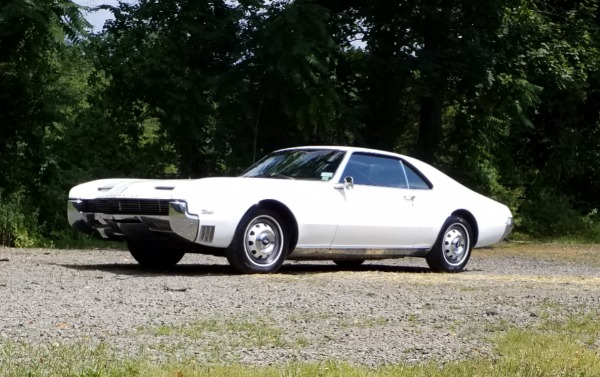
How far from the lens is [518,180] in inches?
995

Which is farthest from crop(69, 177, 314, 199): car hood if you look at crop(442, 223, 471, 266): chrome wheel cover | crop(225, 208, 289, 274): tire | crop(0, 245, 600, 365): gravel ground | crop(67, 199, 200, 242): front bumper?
crop(442, 223, 471, 266): chrome wheel cover

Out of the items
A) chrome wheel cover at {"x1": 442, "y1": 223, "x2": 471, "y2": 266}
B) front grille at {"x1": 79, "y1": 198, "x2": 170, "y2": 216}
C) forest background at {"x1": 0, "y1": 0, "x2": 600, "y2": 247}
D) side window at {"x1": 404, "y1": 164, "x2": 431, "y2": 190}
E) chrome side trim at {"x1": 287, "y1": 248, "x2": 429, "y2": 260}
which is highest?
forest background at {"x1": 0, "y1": 0, "x2": 600, "y2": 247}

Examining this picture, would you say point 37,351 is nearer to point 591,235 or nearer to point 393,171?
point 393,171

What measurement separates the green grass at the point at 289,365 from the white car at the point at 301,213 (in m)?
3.74

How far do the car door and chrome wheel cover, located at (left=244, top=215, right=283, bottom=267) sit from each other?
886mm

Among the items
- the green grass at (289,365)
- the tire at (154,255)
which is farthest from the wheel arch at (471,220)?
the green grass at (289,365)

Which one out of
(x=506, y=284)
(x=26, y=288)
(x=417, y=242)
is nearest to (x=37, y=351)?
(x=26, y=288)

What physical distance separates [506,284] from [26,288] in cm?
479

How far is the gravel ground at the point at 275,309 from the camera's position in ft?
23.2

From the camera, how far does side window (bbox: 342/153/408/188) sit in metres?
12.8

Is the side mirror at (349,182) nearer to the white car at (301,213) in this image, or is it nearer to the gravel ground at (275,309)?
Result: the white car at (301,213)

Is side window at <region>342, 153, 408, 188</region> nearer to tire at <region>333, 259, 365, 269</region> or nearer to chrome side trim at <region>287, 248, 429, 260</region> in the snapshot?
chrome side trim at <region>287, 248, 429, 260</region>

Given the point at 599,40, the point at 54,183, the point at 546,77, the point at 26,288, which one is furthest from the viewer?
the point at 599,40

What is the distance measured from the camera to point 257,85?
20000mm
